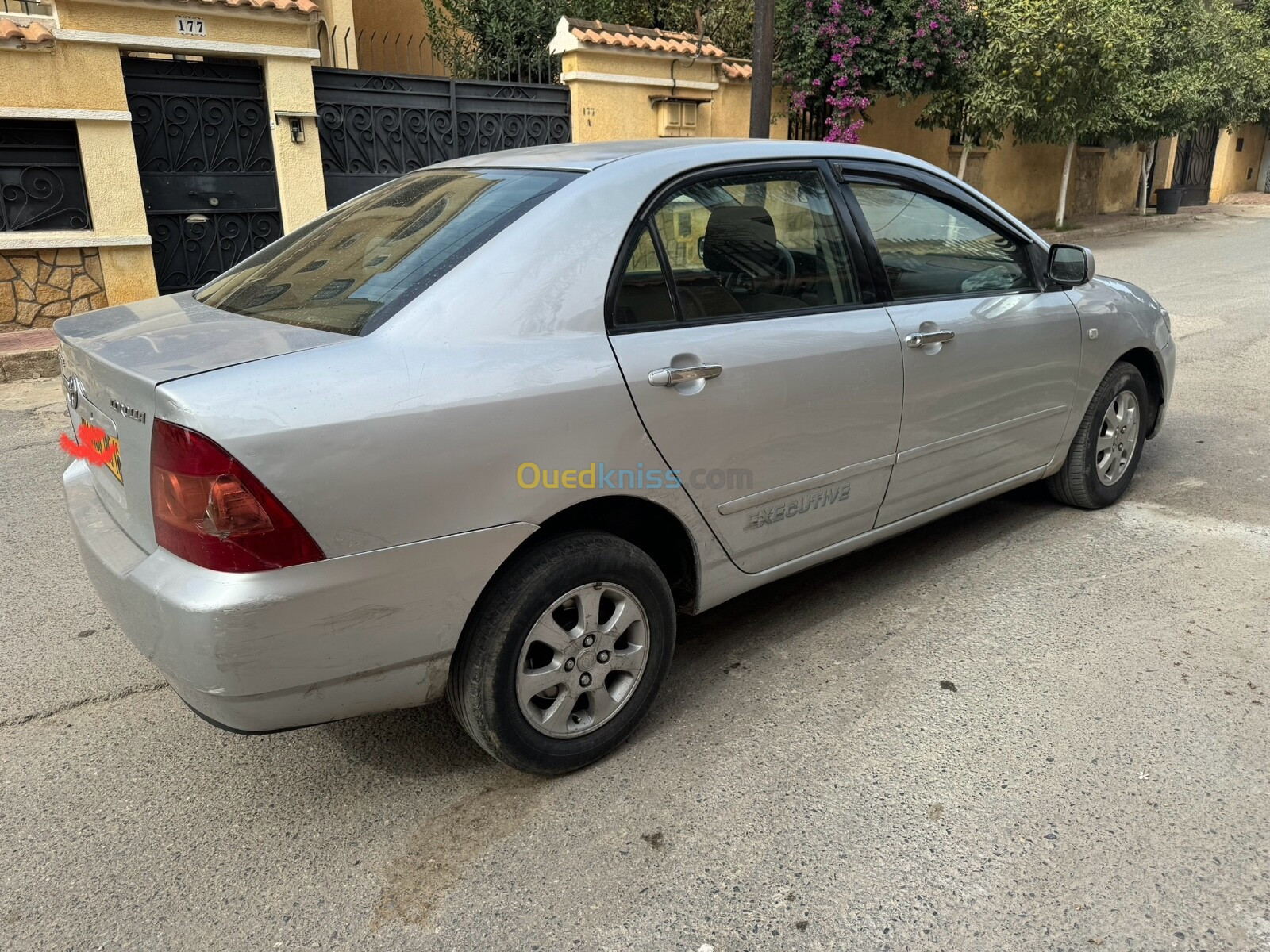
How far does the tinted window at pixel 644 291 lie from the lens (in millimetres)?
2619

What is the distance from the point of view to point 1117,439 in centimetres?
448

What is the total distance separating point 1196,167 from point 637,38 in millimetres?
23198

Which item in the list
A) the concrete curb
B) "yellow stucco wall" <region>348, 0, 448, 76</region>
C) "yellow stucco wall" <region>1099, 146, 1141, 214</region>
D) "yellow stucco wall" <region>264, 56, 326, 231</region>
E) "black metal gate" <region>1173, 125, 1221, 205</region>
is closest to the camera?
"yellow stucco wall" <region>264, 56, 326, 231</region>

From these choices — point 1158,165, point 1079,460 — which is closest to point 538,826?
point 1079,460

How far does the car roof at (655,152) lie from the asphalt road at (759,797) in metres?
1.64

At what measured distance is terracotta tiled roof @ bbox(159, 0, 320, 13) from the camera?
Result: 8.63 metres

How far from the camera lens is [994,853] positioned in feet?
7.76

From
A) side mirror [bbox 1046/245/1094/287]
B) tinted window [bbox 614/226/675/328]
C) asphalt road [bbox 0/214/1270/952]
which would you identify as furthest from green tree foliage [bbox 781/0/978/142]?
tinted window [bbox 614/226/675/328]

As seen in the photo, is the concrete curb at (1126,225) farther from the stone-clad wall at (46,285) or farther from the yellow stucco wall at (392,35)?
the stone-clad wall at (46,285)

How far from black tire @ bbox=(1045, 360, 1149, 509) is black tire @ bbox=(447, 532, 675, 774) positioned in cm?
253

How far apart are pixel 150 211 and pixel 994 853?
362 inches

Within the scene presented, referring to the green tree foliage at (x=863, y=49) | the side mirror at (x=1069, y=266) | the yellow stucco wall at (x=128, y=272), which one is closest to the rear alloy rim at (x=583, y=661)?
the side mirror at (x=1069, y=266)

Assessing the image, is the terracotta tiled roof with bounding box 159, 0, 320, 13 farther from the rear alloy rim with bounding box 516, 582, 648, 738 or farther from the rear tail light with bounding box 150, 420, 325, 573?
the rear alloy rim with bounding box 516, 582, 648, 738

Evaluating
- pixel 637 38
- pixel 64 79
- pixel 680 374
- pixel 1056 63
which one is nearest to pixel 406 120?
pixel 637 38
